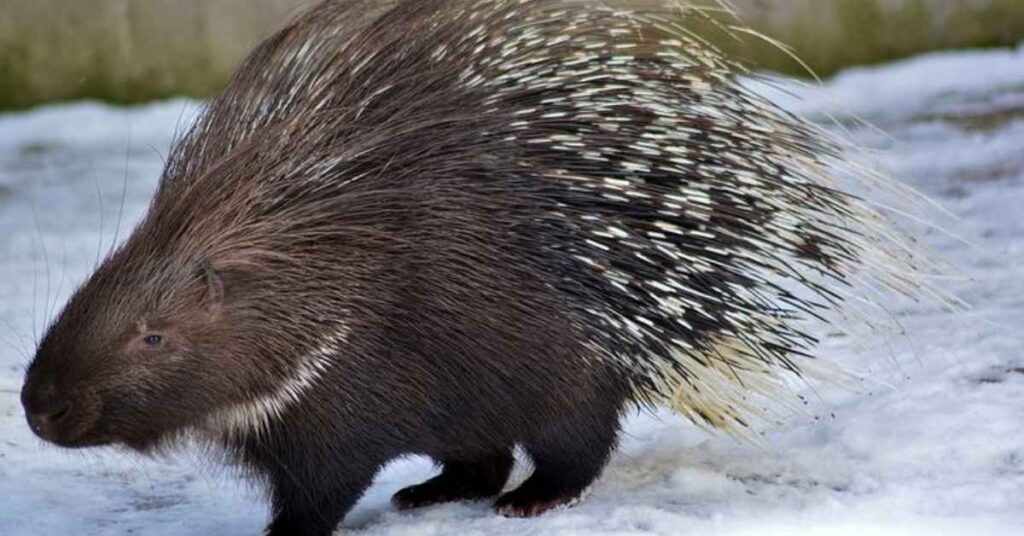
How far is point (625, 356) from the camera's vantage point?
308cm

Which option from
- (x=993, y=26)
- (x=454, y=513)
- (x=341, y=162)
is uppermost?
(x=341, y=162)

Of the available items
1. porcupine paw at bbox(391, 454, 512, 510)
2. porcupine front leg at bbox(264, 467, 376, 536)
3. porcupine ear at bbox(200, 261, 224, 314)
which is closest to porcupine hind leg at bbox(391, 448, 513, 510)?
porcupine paw at bbox(391, 454, 512, 510)

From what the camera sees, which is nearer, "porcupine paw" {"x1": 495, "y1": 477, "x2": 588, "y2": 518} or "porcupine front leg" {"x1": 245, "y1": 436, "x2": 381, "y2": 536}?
"porcupine front leg" {"x1": 245, "y1": 436, "x2": 381, "y2": 536}

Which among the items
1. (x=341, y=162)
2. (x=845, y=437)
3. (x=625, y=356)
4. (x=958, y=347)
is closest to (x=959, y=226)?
(x=958, y=347)

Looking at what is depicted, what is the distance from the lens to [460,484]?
3.39 meters

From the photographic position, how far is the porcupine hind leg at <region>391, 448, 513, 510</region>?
3.36 meters

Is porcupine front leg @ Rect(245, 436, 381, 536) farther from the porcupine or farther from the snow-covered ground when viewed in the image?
the snow-covered ground

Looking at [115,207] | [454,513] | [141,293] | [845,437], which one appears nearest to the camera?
[141,293]

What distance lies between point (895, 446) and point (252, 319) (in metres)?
1.31

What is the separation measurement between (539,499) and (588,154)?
0.66 meters

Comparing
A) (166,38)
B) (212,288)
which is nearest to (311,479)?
Answer: (212,288)

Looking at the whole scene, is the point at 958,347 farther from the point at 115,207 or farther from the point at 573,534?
the point at 115,207

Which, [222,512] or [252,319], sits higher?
[252,319]

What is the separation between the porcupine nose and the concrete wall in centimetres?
426
